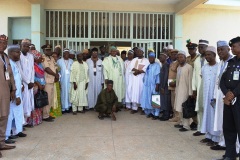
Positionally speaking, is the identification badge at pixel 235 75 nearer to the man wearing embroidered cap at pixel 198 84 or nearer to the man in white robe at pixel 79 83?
the man wearing embroidered cap at pixel 198 84

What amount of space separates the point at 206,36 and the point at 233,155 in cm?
791

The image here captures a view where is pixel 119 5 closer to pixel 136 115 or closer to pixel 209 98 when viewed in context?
pixel 136 115

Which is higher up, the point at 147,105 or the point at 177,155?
the point at 147,105

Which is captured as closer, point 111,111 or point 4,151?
point 4,151

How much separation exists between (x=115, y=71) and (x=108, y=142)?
3445 mm

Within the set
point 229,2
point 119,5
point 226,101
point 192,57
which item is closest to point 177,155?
point 226,101

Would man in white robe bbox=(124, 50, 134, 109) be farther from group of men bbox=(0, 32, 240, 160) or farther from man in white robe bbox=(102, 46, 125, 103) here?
man in white robe bbox=(102, 46, 125, 103)

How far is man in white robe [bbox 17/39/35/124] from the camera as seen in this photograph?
19.1 feet

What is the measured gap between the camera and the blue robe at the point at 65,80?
7.76 metres

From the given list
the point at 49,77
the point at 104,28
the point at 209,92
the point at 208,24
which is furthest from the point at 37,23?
the point at 209,92

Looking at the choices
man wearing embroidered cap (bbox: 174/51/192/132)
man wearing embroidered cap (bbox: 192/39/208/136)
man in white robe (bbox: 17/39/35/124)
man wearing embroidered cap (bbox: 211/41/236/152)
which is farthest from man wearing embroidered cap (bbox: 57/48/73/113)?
man wearing embroidered cap (bbox: 211/41/236/152)

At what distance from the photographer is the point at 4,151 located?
4.53m

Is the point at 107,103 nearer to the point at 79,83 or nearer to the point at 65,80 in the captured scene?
the point at 79,83

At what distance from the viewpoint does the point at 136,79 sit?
26.6 ft
